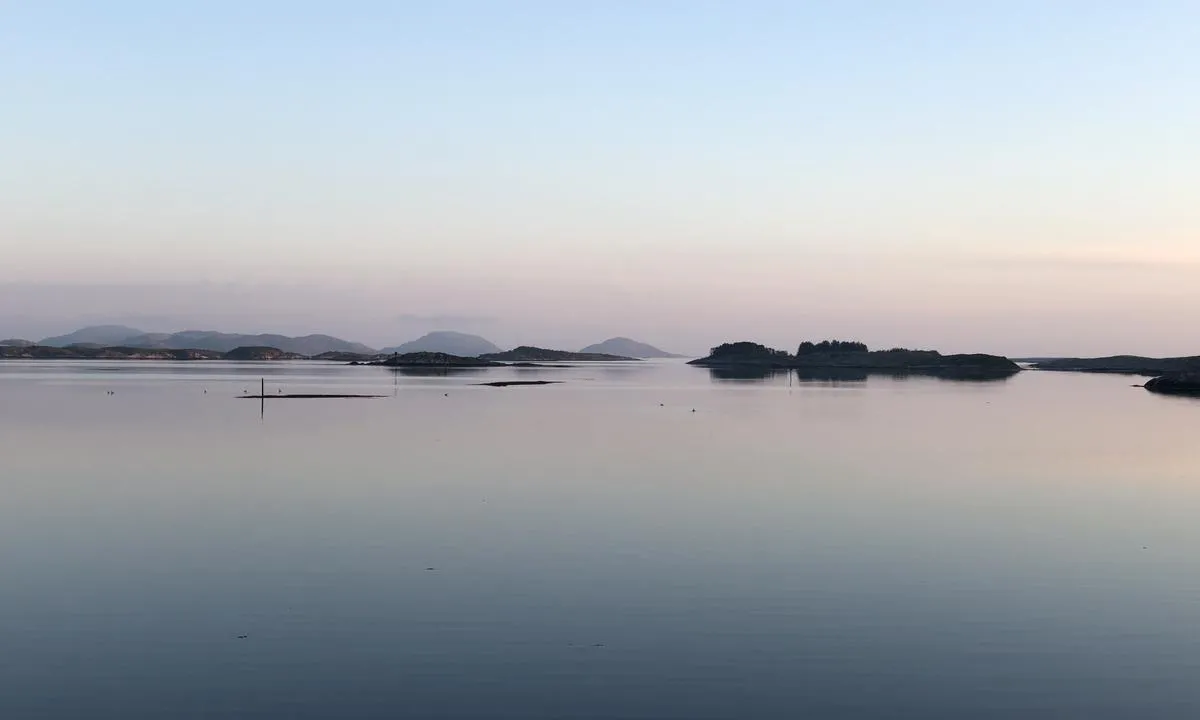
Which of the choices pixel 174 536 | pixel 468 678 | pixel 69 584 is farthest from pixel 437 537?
pixel 468 678

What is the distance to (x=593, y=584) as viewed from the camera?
2048cm

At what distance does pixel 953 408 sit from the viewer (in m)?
89.8

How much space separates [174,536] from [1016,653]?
21285 mm

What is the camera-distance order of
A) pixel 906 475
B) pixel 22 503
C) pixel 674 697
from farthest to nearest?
pixel 906 475 → pixel 22 503 → pixel 674 697

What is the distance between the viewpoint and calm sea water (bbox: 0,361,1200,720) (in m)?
14.1

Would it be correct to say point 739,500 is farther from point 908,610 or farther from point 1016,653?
point 1016,653

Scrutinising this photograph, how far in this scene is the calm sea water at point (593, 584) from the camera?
556 inches

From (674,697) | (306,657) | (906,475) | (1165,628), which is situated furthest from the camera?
(906,475)

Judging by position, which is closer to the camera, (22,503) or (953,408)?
(22,503)

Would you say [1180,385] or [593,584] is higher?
[1180,385]

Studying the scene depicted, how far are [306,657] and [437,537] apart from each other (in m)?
10.1

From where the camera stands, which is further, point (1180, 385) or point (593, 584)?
point (1180, 385)

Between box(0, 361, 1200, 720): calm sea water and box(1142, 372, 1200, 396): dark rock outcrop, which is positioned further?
box(1142, 372, 1200, 396): dark rock outcrop

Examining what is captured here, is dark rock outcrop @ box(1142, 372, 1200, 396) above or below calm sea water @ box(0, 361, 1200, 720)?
above
